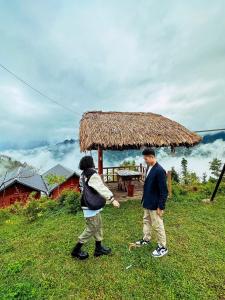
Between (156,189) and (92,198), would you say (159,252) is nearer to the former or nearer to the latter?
(156,189)

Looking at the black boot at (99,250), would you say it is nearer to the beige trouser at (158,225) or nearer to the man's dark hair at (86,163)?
the beige trouser at (158,225)

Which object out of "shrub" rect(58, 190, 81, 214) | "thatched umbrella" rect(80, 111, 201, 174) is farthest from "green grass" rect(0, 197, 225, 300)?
"thatched umbrella" rect(80, 111, 201, 174)

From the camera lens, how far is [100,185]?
13.1 feet

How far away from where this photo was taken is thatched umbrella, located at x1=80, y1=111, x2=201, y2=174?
355 inches

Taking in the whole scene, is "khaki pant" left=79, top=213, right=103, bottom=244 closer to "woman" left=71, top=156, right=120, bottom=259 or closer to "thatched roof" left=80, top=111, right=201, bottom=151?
"woman" left=71, top=156, right=120, bottom=259

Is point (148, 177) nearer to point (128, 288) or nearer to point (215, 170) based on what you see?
point (128, 288)

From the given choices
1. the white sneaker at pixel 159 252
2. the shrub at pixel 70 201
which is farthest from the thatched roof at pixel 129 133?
the white sneaker at pixel 159 252

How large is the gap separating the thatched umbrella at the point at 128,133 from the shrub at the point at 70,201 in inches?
70.1

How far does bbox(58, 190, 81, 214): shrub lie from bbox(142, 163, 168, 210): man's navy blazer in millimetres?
4113

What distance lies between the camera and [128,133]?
9492mm

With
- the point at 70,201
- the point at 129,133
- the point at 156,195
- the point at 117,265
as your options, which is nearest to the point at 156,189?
the point at 156,195

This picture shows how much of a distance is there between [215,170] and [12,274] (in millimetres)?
29145

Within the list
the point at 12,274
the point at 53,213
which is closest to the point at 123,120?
the point at 53,213

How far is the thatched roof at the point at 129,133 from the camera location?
9000mm
